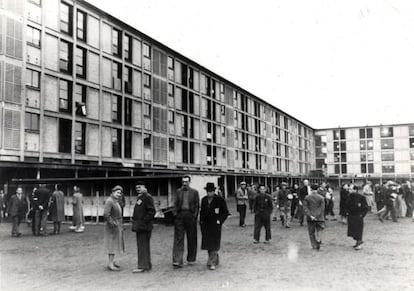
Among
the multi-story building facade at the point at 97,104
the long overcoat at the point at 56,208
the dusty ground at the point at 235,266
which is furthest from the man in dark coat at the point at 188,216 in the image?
the multi-story building facade at the point at 97,104

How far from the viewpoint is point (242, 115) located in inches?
2106

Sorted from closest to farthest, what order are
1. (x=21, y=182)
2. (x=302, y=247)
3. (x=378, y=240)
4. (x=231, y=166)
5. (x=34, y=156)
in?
(x=302, y=247), (x=378, y=240), (x=21, y=182), (x=34, y=156), (x=231, y=166)

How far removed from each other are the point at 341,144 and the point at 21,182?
7127 centimetres

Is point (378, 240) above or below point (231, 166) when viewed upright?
below

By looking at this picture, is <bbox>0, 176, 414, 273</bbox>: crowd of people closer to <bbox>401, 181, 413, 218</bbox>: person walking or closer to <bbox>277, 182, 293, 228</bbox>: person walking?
<bbox>277, 182, 293, 228</bbox>: person walking

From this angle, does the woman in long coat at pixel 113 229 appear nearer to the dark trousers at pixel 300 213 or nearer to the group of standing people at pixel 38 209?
the group of standing people at pixel 38 209

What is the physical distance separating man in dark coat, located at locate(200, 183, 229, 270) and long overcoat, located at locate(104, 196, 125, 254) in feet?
5.91

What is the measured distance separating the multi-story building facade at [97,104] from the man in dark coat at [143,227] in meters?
10.3

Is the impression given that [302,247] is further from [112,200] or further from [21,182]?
[21,182]

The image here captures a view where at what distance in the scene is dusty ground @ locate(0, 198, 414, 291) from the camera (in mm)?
7148

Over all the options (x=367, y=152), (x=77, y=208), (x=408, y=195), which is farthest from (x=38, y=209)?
(x=367, y=152)

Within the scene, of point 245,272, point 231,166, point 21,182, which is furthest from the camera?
point 231,166

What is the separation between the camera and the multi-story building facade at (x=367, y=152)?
7656 cm

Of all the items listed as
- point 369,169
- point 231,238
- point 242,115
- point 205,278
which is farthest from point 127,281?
point 369,169
